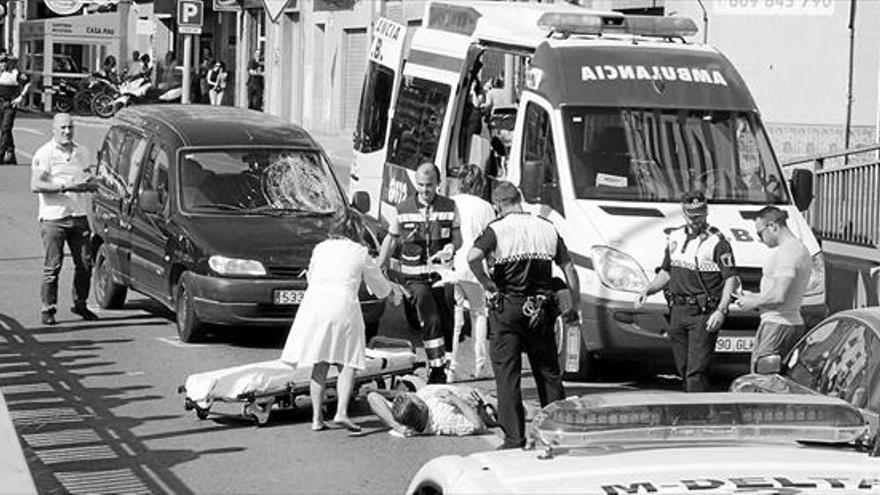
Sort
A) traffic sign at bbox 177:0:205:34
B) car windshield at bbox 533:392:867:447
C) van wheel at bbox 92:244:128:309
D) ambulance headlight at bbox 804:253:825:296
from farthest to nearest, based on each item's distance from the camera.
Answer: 1. traffic sign at bbox 177:0:205:34
2. van wheel at bbox 92:244:128:309
3. ambulance headlight at bbox 804:253:825:296
4. car windshield at bbox 533:392:867:447

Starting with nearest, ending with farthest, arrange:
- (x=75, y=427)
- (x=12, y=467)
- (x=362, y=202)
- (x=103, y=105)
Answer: (x=12, y=467) → (x=75, y=427) → (x=362, y=202) → (x=103, y=105)

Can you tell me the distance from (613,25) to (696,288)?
468 cm

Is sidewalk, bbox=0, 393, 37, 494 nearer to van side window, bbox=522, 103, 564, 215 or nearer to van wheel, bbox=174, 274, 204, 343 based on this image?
van wheel, bbox=174, 274, 204, 343

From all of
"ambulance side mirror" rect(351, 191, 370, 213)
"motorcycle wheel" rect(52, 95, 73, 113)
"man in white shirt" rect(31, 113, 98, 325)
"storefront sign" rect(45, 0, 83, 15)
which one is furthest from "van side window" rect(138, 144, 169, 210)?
"storefront sign" rect(45, 0, 83, 15)

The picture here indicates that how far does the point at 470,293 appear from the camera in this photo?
538 inches

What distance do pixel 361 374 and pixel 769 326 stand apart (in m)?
2.82

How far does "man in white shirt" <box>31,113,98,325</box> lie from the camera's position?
1571 centimetres

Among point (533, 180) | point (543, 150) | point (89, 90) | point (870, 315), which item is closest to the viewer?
point (870, 315)

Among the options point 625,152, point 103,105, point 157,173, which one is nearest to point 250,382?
point 625,152

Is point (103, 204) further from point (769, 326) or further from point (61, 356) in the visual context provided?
point (769, 326)

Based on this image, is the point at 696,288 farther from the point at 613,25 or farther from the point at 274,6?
the point at 274,6

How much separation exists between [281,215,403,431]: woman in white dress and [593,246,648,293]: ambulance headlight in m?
2.53

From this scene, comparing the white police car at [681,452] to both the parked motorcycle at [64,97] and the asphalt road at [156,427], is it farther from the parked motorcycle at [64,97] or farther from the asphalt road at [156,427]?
the parked motorcycle at [64,97]

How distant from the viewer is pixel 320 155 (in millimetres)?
16344
